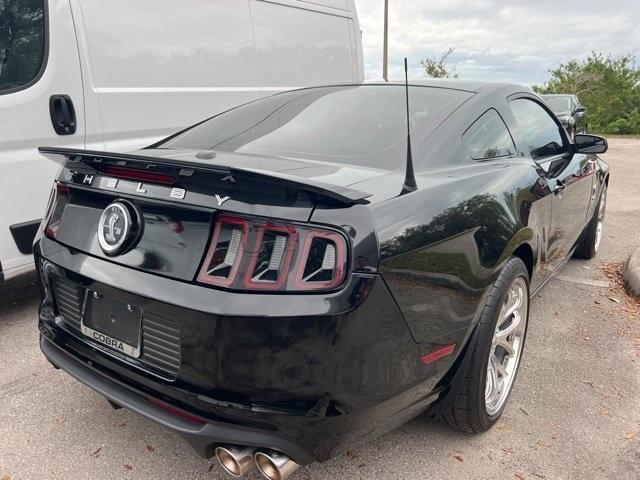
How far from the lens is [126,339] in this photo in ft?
6.00

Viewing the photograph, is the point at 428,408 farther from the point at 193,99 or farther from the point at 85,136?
the point at 193,99

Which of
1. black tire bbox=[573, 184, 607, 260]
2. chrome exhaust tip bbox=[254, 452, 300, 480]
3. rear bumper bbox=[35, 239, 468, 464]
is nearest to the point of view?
rear bumper bbox=[35, 239, 468, 464]

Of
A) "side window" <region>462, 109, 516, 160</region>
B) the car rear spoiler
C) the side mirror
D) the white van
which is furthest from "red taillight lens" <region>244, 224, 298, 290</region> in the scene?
the side mirror

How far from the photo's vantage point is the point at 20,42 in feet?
10.7

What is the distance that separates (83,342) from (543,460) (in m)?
1.87

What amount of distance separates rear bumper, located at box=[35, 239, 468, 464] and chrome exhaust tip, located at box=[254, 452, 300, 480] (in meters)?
0.05

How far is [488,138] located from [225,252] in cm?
157

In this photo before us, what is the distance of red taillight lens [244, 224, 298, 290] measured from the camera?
1569mm

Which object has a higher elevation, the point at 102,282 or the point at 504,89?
the point at 504,89

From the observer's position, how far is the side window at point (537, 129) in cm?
307

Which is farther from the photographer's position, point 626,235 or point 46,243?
point 626,235

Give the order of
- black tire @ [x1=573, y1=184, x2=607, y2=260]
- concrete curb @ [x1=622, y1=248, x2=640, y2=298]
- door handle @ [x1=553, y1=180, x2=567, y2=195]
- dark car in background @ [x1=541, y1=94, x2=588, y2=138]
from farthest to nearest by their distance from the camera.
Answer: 1. dark car in background @ [x1=541, y1=94, x2=588, y2=138]
2. black tire @ [x1=573, y1=184, x2=607, y2=260]
3. concrete curb @ [x1=622, y1=248, x2=640, y2=298]
4. door handle @ [x1=553, y1=180, x2=567, y2=195]

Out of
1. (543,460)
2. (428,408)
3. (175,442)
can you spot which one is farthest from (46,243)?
(543,460)

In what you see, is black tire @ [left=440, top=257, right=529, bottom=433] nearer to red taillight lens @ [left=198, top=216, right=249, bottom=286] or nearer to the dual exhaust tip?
the dual exhaust tip
